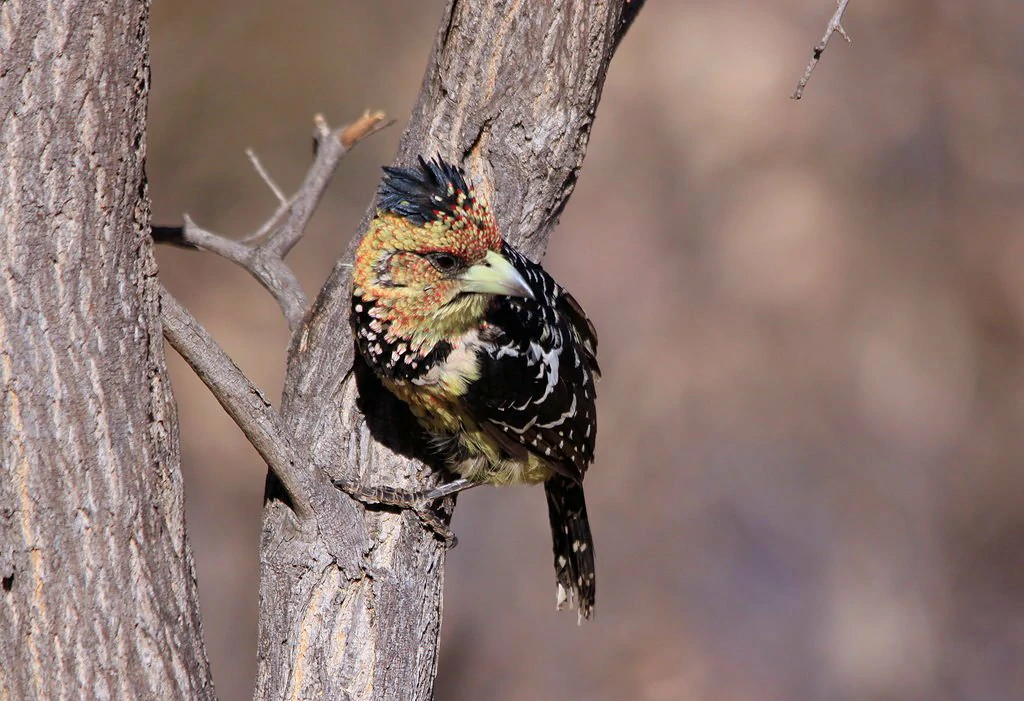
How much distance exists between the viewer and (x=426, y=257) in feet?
9.43

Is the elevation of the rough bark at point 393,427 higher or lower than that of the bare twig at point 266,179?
lower

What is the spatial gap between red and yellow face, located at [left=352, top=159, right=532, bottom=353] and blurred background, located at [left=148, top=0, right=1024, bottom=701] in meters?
4.86

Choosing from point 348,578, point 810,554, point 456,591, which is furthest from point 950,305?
point 348,578

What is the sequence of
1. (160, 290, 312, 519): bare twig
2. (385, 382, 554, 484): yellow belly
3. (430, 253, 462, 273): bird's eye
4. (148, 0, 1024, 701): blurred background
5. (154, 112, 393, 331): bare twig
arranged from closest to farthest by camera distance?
(160, 290, 312, 519): bare twig < (430, 253, 462, 273): bird's eye < (385, 382, 554, 484): yellow belly < (154, 112, 393, 331): bare twig < (148, 0, 1024, 701): blurred background

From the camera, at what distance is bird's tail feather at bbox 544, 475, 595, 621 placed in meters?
3.78

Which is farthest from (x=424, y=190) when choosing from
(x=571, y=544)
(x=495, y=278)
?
(x=571, y=544)

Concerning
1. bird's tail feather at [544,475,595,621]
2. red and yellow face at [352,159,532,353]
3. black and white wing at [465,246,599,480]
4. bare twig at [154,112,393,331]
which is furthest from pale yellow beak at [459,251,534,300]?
bird's tail feather at [544,475,595,621]

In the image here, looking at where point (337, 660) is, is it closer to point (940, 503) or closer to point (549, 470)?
point (549, 470)

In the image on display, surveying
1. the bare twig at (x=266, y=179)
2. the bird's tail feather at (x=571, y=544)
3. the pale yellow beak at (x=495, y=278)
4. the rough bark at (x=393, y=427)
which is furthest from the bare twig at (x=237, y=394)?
the bird's tail feather at (x=571, y=544)

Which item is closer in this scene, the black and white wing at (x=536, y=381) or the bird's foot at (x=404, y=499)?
the bird's foot at (x=404, y=499)

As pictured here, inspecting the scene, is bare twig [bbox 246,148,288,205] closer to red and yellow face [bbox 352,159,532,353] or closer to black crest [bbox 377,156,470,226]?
red and yellow face [bbox 352,159,532,353]

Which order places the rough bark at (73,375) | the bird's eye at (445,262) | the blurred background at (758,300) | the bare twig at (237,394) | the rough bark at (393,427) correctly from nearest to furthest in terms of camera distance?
the rough bark at (73,375) < the bare twig at (237,394) < the rough bark at (393,427) < the bird's eye at (445,262) < the blurred background at (758,300)

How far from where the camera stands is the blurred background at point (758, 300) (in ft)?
25.9

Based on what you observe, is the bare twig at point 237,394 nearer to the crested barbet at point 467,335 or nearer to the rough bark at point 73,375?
the rough bark at point 73,375
